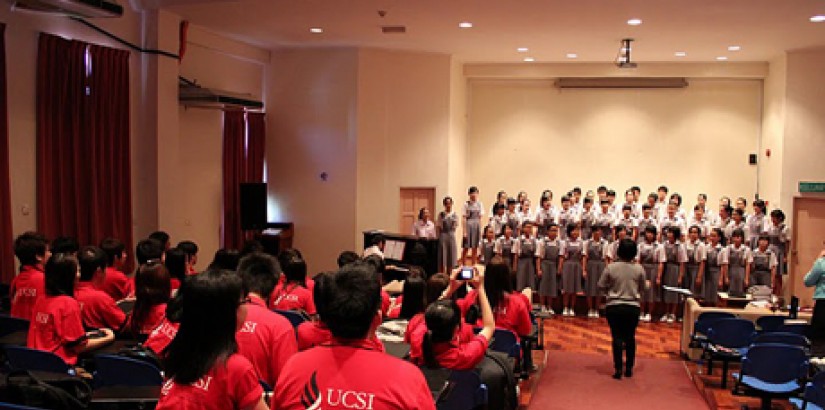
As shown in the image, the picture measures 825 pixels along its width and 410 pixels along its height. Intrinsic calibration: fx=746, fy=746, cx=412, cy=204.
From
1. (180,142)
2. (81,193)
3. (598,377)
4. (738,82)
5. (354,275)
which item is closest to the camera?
(354,275)

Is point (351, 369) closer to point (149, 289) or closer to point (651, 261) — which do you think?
point (149, 289)

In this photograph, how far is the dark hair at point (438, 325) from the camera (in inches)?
164

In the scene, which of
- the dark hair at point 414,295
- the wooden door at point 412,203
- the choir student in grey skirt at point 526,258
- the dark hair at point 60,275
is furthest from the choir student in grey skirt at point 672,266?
the dark hair at point 60,275

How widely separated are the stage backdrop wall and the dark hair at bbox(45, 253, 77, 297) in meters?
12.4

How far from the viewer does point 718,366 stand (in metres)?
8.44

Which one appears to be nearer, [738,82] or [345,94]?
[345,94]

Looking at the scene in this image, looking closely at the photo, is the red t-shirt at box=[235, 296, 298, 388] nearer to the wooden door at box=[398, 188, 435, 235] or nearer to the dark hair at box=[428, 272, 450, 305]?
the dark hair at box=[428, 272, 450, 305]

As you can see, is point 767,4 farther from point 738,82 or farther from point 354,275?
point 354,275

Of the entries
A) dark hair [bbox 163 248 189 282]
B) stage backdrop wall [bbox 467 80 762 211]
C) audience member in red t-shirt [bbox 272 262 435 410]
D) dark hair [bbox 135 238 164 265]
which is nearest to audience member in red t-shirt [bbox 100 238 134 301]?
dark hair [bbox 135 238 164 265]

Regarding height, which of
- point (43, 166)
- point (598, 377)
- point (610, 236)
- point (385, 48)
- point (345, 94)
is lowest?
point (598, 377)

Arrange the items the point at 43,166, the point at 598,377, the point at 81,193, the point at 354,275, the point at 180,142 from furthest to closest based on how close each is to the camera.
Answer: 1. the point at 180,142
2. the point at 81,193
3. the point at 43,166
4. the point at 598,377
5. the point at 354,275

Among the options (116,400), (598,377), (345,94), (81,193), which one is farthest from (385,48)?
(116,400)

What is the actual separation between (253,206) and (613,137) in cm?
771

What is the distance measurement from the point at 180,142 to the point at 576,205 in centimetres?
711
